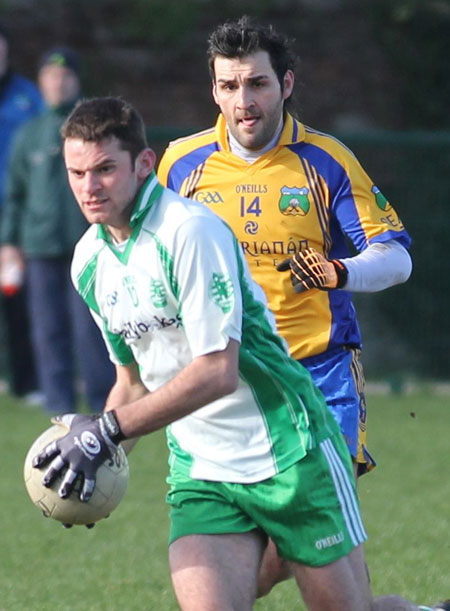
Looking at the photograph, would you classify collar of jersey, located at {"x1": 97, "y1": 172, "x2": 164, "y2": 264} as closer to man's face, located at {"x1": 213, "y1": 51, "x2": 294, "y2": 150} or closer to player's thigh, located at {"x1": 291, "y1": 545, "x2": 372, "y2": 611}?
man's face, located at {"x1": 213, "y1": 51, "x2": 294, "y2": 150}

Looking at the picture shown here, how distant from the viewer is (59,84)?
10.9m

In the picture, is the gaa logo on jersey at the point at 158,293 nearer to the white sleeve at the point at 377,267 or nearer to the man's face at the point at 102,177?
the man's face at the point at 102,177

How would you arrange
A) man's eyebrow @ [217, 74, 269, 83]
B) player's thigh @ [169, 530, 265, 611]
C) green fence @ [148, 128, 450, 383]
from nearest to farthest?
player's thigh @ [169, 530, 265, 611] → man's eyebrow @ [217, 74, 269, 83] → green fence @ [148, 128, 450, 383]

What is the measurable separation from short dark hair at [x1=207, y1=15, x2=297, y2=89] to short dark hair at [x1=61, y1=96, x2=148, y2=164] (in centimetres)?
105

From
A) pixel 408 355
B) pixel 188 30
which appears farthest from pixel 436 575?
pixel 188 30

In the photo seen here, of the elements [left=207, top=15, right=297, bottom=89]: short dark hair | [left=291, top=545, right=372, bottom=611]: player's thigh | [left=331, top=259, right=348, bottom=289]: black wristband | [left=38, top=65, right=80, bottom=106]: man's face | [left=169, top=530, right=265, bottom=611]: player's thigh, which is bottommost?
[left=38, top=65, right=80, bottom=106]: man's face

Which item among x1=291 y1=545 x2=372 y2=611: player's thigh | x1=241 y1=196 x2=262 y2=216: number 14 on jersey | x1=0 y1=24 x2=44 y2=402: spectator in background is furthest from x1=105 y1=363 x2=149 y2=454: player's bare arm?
x1=0 y1=24 x2=44 y2=402: spectator in background

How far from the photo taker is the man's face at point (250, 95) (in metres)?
5.36

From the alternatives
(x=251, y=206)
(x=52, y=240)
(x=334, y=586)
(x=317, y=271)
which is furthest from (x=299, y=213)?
(x=52, y=240)

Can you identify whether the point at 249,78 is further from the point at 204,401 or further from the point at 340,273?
the point at 204,401

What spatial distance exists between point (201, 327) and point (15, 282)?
295 inches

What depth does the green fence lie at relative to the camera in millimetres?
13109

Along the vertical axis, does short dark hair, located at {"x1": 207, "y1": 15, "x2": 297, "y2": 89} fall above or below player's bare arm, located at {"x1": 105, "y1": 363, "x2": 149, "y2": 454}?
above

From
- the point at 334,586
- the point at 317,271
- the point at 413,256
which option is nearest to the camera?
the point at 334,586
